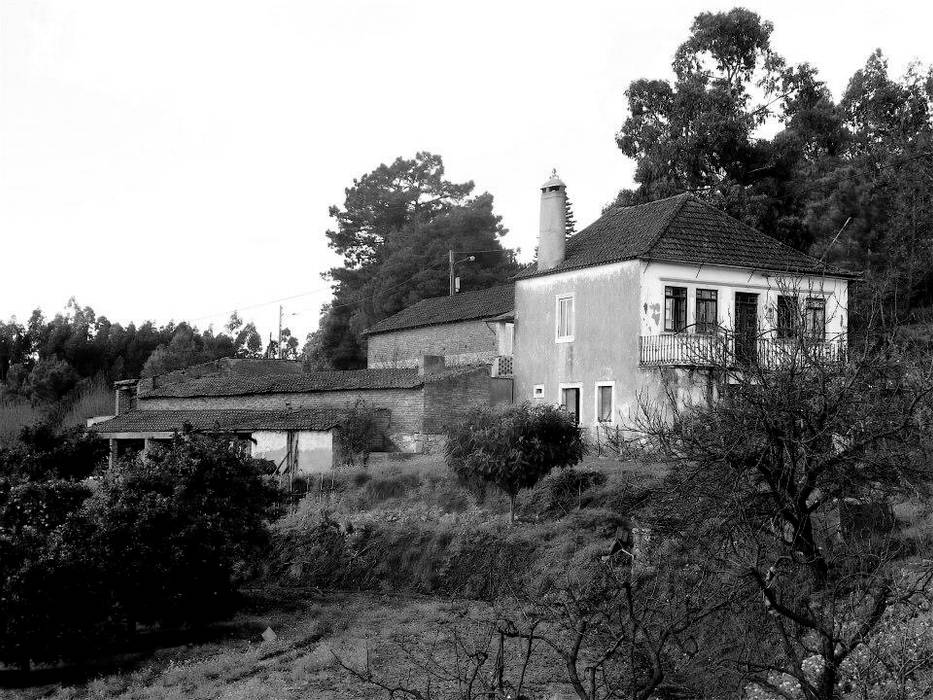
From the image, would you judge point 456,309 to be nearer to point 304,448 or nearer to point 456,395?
point 456,395

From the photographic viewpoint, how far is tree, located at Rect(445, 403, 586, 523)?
2088 cm

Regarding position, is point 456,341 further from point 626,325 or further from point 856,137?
point 856,137

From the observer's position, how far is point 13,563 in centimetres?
1689

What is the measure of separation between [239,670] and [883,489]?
32.0ft

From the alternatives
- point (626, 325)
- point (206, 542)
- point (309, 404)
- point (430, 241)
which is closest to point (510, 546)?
point (206, 542)

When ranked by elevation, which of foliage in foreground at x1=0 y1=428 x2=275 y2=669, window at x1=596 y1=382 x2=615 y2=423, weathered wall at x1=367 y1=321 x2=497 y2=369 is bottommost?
foliage in foreground at x1=0 y1=428 x2=275 y2=669

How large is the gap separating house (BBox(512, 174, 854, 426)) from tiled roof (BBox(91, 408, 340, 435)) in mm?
6019

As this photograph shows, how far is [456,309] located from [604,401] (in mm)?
12604

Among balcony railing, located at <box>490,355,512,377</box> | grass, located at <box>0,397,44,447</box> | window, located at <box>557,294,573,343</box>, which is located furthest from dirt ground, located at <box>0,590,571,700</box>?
grass, located at <box>0,397,44,447</box>

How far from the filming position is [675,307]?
27547 millimetres

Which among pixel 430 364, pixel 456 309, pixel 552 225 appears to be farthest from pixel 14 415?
pixel 552 225

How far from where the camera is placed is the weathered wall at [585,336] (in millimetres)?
27250

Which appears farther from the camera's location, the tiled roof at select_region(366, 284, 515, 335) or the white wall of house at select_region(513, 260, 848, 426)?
the tiled roof at select_region(366, 284, 515, 335)

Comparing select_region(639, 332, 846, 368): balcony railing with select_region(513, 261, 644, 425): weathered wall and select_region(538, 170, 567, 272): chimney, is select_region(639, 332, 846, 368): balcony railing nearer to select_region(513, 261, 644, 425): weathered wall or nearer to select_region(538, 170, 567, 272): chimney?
select_region(513, 261, 644, 425): weathered wall
